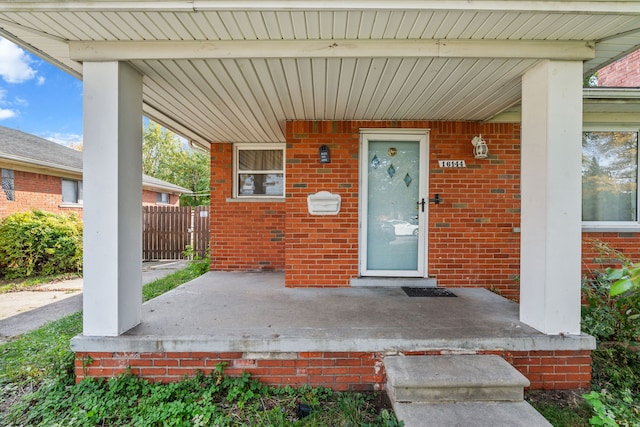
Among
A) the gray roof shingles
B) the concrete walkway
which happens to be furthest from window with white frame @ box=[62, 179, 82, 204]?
the concrete walkway

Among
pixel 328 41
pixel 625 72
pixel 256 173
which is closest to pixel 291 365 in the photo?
pixel 328 41

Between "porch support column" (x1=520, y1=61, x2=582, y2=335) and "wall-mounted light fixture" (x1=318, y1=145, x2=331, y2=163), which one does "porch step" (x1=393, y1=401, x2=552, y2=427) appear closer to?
"porch support column" (x1=520, y1=61, x2=582, y2=335)

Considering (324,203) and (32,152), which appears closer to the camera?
(324,203)

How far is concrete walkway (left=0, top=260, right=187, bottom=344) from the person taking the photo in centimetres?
394

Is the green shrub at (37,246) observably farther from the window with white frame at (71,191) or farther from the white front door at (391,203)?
the white front door at (391,203)

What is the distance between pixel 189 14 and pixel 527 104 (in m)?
2.89

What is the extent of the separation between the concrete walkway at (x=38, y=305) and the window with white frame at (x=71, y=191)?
3.97m

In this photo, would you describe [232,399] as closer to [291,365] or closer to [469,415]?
[291,365]

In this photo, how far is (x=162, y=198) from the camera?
15.4m

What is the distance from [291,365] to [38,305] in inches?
195

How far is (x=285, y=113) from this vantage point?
3846mm

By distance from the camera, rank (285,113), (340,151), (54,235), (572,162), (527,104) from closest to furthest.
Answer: (572,162)
(527,104)
(285,113)
(340,151)
(54,235)

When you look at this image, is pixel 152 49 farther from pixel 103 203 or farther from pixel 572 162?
pixel 572 162

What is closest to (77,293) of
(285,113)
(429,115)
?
(285,113)
